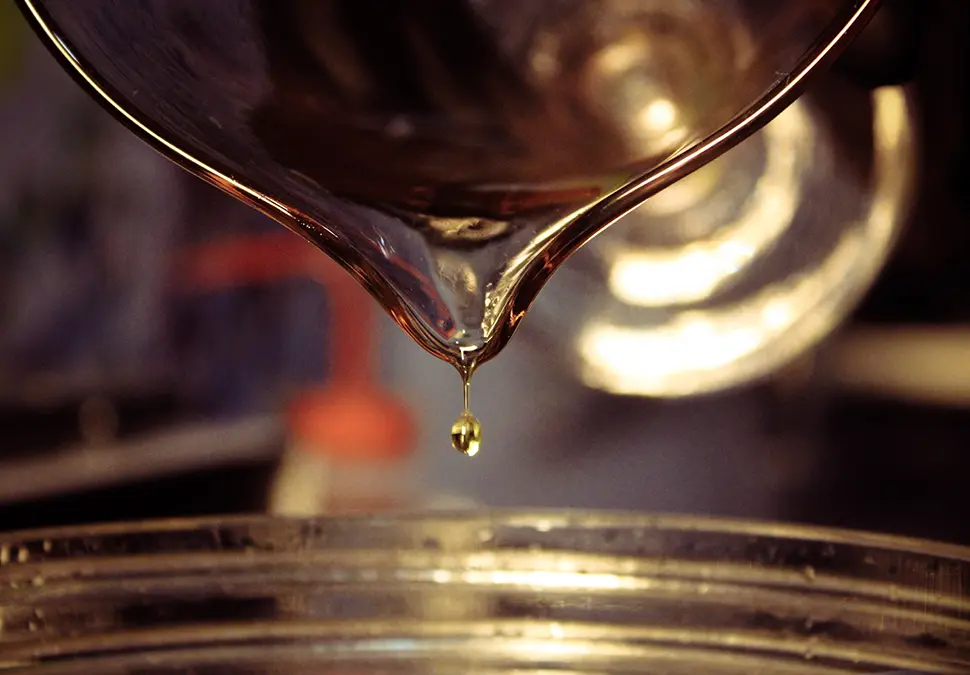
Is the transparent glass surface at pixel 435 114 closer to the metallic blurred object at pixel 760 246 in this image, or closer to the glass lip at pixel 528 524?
the glass lip at pixel 528 524

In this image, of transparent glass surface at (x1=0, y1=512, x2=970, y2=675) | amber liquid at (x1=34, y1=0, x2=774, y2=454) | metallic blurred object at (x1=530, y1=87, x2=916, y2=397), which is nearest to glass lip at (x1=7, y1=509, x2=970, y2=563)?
transparent glass surface at (x1=0, y1=512, x2=970, y2=675)

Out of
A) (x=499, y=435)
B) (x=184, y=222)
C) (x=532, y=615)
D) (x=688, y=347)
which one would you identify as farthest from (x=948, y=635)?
(x=184, y=222)

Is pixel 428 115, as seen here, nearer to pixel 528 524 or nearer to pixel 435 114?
pixel 435 114

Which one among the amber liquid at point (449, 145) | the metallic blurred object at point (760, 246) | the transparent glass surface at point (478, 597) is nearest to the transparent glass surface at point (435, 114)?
the amber liquid at point (449, 145)

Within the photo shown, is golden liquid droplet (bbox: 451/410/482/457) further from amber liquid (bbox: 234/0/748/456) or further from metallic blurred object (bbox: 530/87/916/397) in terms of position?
metallic blurred object (bbox: 530/87/916/397)

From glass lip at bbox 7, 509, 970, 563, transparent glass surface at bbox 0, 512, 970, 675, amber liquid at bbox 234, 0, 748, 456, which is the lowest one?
transparent glass surface at bbox 0, 512, 970, 675

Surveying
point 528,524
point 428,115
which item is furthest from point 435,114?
point 528,524

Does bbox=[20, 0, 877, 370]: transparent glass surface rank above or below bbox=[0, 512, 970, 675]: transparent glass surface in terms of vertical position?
above
